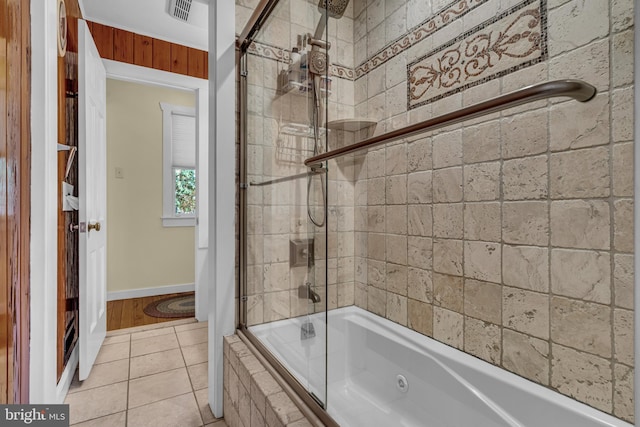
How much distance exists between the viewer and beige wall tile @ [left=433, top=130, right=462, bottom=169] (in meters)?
1.39

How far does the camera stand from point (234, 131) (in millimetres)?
1656

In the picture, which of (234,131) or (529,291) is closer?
(529,291)

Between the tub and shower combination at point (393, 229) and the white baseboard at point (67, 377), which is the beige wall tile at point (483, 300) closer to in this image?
the tub and shower combination at point (393, 229)

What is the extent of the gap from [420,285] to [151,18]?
9.38ft

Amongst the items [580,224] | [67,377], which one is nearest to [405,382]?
[580,224]

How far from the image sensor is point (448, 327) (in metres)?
1.44

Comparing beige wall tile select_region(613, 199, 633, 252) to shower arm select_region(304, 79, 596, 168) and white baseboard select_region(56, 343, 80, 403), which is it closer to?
shower arm select_region(304, 79, 596, 168)

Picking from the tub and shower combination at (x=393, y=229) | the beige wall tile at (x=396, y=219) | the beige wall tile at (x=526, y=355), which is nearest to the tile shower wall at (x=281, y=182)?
the tub and shower combination at (x=393, y=229)

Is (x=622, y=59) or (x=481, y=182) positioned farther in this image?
(x=481, y=182)

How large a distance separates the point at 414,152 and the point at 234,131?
36.0 inches

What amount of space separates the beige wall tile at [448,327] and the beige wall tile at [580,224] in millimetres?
520

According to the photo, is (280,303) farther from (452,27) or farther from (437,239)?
(452,27)

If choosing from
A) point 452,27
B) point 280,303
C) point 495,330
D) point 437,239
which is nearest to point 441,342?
point 495,330

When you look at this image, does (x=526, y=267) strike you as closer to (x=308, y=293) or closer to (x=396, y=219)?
(x=396, y=219)
